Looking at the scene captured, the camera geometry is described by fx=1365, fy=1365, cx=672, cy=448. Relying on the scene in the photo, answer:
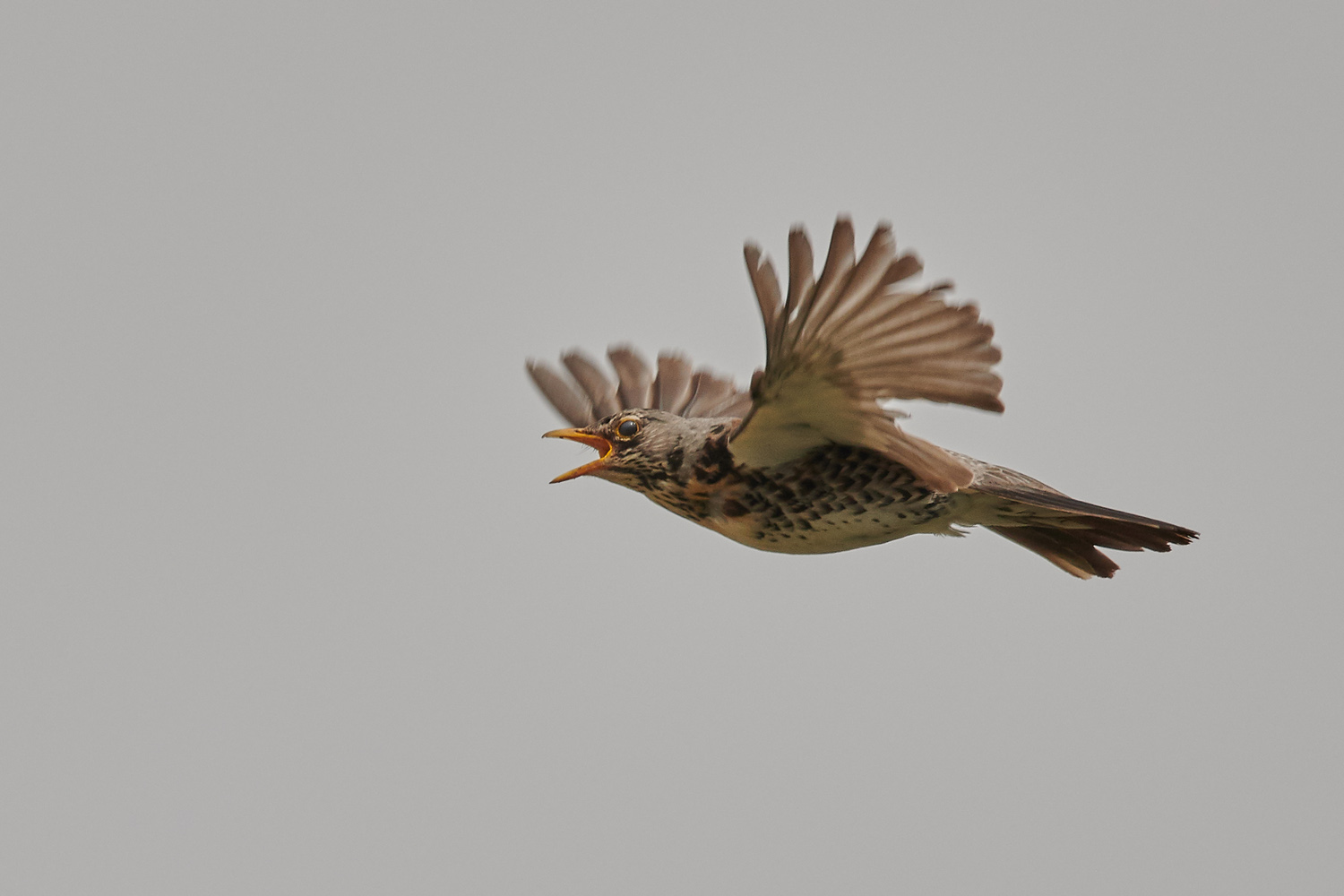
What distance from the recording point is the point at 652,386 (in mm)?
7648

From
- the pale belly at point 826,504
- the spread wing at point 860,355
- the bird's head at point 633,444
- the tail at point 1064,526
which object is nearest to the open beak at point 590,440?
the bird's head at point 633,444

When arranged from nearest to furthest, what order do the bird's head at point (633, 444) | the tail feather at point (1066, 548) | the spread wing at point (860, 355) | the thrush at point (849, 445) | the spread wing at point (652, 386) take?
1. the spread wing at point (860, 355)
2. the thrush at point (849, 445)
3. the bird's head at point (633, 444)
4. the tail feather at point (1066, 548)
5. the spread wing at point (652, 386)

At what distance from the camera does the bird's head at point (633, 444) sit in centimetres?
607

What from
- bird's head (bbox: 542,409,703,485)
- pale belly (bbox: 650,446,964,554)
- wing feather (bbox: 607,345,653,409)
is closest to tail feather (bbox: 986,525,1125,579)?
pale belly (bbox: 650,446,964,554)

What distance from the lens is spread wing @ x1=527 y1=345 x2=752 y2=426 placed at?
7.46m

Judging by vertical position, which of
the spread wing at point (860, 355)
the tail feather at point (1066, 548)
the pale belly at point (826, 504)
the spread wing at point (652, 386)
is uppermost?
the spread wing at point (652, 386)

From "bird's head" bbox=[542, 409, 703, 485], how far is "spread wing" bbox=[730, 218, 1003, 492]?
569mm

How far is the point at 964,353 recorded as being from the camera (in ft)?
16.3

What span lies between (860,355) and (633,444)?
1.47 m

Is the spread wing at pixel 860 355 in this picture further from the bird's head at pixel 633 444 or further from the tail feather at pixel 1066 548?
the tail feather at pixel 1066 548

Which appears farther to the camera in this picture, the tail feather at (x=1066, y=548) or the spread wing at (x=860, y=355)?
the tail feather at (x=1066, y=548)

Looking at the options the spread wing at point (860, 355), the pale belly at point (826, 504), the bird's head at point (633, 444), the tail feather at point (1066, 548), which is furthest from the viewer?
the tail feather at point (1066, 548)

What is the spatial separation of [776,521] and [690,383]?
75.7 inches

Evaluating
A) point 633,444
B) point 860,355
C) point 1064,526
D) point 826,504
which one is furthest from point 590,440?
point 1064,526
